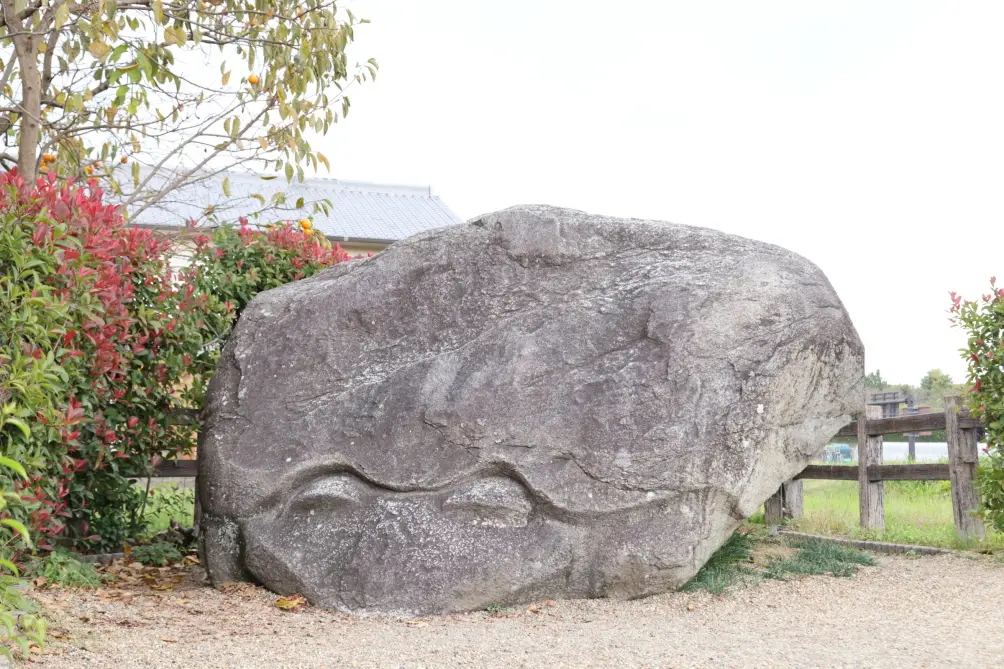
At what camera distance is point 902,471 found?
9.32 meters

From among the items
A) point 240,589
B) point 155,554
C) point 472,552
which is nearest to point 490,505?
point 472,552

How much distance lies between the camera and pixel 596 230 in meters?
6.70

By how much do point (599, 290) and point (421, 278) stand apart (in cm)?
129

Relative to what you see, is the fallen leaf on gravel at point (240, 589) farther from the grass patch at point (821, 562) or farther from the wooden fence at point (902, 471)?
the wooden fence at point (902, 471)

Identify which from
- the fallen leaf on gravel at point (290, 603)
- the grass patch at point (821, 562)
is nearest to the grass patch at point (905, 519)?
the grass patch at point (821, 562)

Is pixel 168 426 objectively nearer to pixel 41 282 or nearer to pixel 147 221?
pixel 41 282

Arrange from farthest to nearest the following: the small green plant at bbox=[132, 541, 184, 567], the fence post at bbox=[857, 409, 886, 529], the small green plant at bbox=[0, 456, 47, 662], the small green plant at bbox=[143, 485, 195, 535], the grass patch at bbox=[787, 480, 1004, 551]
A: the fence post at bbox=[857, 409, 886, 529], the grass patch at bbox=[787, 480, 1004, 551], the small green plant at bbox=[143, 485, 195, 535], the small green plant at bbox=[132, 541, 184, 567], the small green plant at bbox=[0, 456, 47, 662]

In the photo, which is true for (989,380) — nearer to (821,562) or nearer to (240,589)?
(821,562)

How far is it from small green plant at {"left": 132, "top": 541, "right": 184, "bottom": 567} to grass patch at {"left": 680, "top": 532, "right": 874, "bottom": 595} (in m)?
4.15

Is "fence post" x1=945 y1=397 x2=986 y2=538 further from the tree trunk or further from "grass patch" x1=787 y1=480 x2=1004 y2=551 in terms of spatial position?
the tree trunk

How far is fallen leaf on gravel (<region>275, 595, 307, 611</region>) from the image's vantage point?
5.94 m

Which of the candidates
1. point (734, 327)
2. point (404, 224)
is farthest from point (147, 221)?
point (734, 327)

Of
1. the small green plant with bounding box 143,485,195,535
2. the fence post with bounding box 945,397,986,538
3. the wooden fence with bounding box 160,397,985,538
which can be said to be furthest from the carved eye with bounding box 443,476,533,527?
the fence post with bounding box 945,397,986,538

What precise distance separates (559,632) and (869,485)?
5567 millimetres
